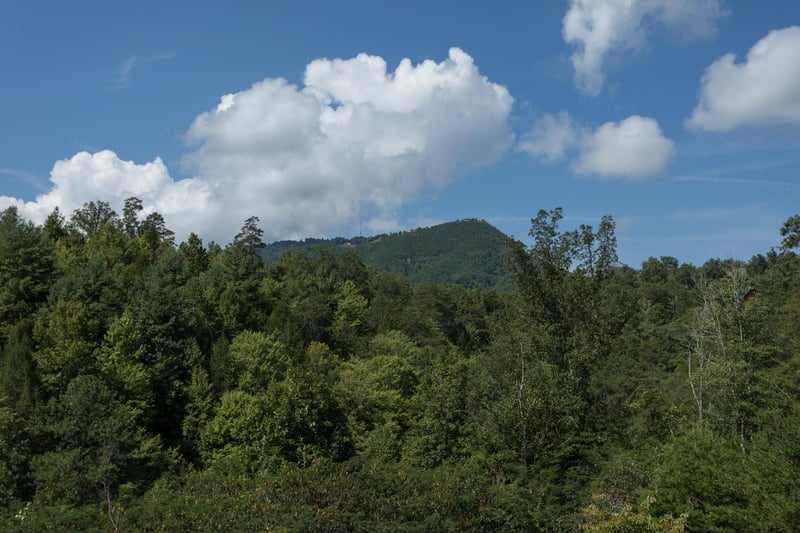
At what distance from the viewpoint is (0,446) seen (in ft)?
94.6

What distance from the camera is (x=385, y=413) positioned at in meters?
43.3

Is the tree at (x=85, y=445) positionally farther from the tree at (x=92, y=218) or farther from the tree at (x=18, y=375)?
the tree at (x=92, y=218)

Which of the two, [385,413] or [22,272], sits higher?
[22,272]

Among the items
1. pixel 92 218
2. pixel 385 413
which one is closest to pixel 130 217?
pixel 92 218

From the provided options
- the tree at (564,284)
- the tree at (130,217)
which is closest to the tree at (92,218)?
the tree at (130,217)

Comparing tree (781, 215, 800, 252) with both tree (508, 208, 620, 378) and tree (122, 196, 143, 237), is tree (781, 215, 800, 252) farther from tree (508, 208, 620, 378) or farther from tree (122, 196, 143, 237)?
tree (122, 196, 143, 237)

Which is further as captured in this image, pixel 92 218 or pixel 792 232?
pixel 92 218

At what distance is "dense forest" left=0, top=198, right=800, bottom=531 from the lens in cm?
1752

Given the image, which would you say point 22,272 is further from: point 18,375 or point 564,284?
point 564,284

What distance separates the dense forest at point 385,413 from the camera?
1752 cm

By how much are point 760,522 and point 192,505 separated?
14.9m

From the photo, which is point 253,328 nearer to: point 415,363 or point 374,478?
point 415,363

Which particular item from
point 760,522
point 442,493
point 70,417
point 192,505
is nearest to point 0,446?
point 70,417

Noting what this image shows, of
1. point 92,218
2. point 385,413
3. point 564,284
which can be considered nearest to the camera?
point 564,284
